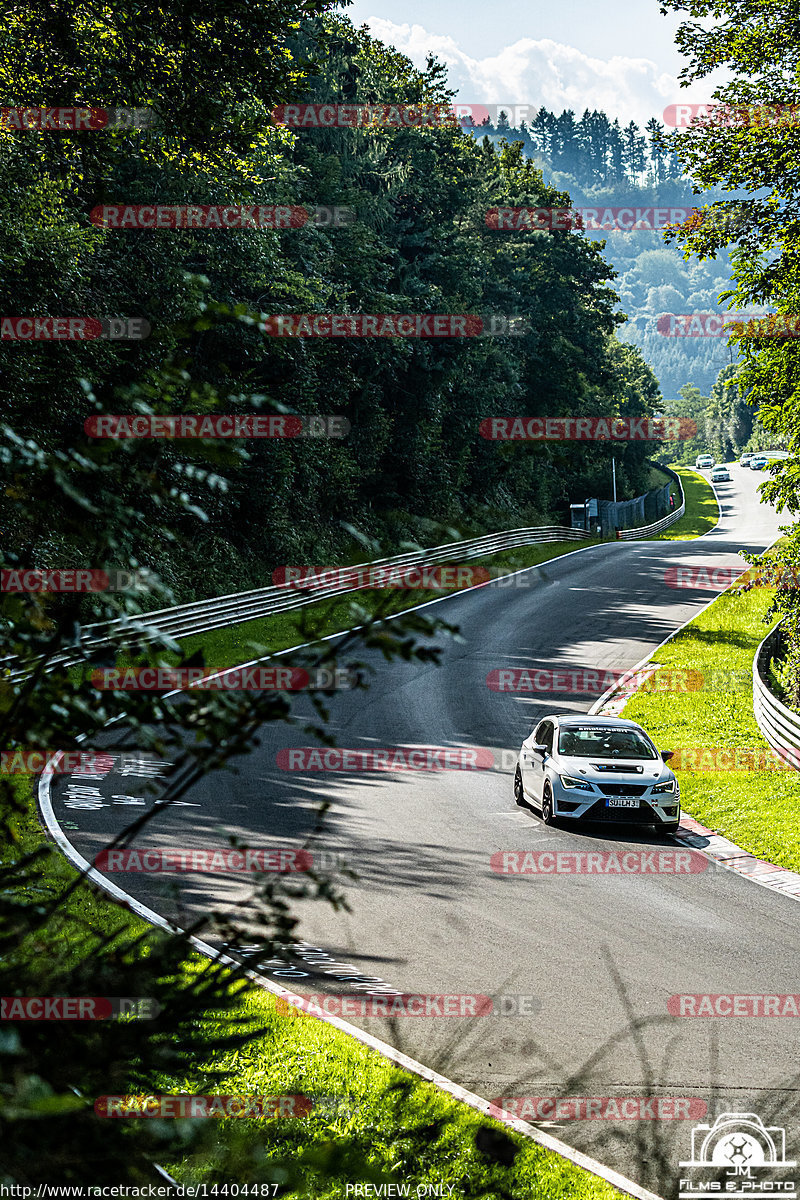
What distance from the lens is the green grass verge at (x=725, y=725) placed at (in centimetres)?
1465

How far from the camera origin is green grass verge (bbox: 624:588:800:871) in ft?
48.1

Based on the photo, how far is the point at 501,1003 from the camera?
8203 millimetres

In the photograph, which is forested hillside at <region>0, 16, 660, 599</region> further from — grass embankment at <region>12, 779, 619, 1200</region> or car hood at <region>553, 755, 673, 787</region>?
car hood at <region>553, 755, 673, 787</region>

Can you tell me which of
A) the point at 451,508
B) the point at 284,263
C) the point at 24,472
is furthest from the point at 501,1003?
the point at 451,508

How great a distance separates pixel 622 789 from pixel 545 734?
7.36 feet

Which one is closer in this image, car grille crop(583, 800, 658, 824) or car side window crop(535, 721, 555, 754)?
car grille crop(583, 800, 658, 824)

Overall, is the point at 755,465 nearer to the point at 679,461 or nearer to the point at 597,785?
the point at 679,461

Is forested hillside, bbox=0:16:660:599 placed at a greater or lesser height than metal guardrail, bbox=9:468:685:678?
greater

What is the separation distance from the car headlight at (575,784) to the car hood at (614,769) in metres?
0.06

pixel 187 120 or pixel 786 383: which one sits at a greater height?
pixel 187 120

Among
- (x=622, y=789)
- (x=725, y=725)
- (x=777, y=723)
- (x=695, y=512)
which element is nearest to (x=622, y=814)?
(x=622, y=789)

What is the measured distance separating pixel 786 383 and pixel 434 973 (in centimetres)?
1741

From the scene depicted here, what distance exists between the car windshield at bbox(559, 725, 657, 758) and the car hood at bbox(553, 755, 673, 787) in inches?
9.2

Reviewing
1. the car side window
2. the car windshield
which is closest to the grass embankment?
the car windshield
